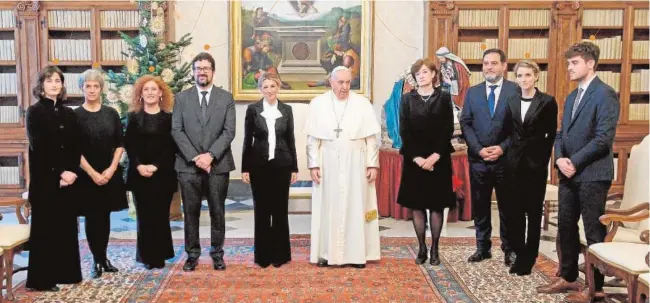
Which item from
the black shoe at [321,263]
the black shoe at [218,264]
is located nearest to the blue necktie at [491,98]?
the black shoe at [321,263]

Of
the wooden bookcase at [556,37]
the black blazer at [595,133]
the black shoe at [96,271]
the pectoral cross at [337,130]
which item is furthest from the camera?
the wooden bookcase at [556,37]

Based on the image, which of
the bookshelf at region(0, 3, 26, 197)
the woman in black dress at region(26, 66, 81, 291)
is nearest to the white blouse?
the woman in black dress at region(26, 66, 81, 291)

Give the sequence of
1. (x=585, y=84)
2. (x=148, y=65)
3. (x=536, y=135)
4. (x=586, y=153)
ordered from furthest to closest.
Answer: (x=148, y=65), (x=536, y=135), (x=585, y=84), (x=586, y=153)

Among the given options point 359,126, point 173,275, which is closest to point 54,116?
point 173,275

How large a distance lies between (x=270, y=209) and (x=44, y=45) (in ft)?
15.0

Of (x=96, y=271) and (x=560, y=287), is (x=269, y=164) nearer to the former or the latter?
(x=96, y=271)

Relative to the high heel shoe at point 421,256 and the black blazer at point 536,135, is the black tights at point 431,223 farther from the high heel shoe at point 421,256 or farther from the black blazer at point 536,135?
the black blazer at point 536,135

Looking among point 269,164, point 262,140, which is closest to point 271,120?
point 262,140

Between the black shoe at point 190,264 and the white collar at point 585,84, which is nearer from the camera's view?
the white collar at point 585,84

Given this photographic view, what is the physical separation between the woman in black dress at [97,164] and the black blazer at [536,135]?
2830mm

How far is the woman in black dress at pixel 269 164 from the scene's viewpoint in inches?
178

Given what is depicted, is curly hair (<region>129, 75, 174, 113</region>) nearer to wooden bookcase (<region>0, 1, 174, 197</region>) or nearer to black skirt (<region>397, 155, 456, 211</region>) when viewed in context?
black skirt (<region>397, 155, 456, 211</region>)

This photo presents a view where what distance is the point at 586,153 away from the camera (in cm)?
364

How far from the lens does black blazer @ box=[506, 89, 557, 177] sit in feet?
13.6
